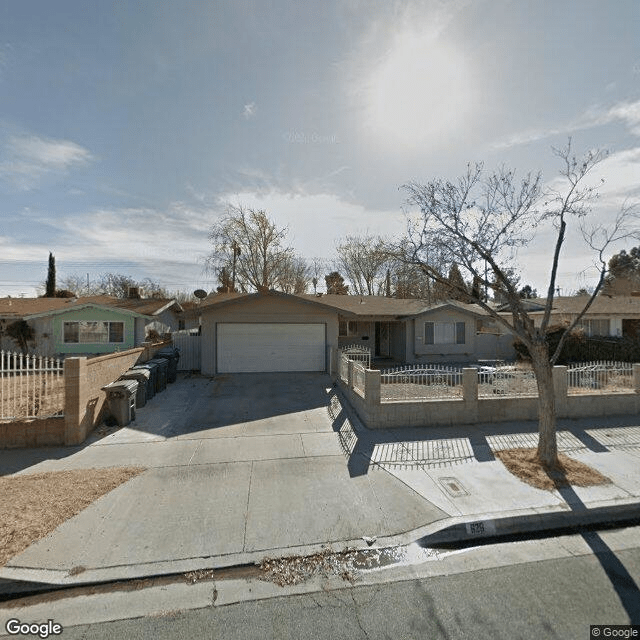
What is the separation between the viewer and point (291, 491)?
5.00 meters

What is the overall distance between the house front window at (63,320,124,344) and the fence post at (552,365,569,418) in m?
19.7

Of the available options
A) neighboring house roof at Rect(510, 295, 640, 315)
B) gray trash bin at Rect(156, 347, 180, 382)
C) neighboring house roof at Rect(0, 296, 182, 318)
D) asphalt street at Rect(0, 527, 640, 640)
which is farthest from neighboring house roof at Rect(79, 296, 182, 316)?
neighboring house roof at Rect(510, 295, 640, 315)

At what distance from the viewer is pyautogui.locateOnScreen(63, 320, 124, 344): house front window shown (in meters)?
18.3

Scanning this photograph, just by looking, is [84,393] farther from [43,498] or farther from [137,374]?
[43,498]

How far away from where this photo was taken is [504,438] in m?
7.04

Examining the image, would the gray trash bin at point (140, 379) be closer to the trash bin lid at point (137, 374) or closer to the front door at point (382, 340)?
the trash bin lid at point (137, 374)

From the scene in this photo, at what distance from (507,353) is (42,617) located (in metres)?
21.8

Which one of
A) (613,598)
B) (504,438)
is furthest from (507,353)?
(613,598)

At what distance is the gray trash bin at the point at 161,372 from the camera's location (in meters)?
11.1

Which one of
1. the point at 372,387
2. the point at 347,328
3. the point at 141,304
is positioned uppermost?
the point at 141,304


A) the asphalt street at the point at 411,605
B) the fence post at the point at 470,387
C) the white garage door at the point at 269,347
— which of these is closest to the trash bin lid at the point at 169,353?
the white garage door at the point at 269,347

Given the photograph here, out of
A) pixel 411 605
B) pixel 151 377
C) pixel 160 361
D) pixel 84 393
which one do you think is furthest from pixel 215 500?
pixel 160 361

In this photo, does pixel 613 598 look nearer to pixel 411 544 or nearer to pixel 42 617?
pixel 411 544

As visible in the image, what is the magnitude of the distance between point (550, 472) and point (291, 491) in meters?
4.33
